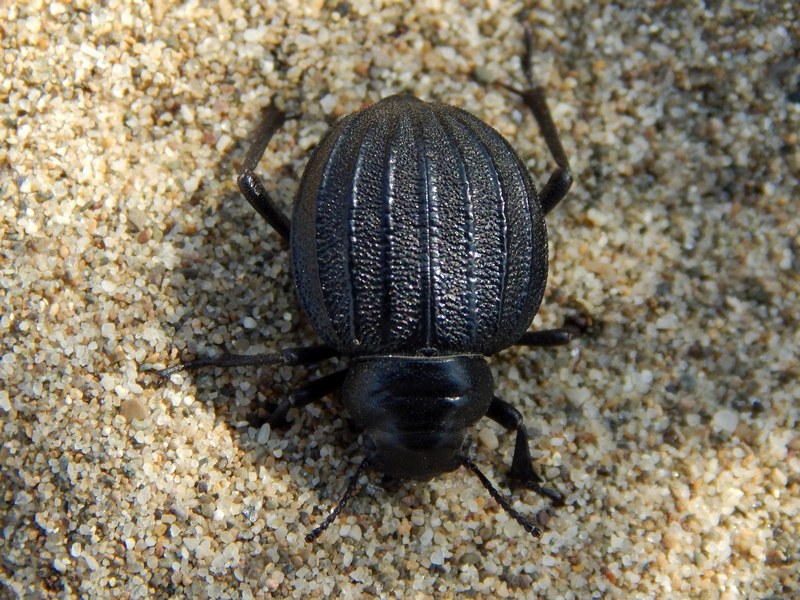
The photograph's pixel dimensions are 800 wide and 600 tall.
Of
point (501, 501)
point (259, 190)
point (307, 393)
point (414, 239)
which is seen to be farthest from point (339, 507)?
point (259, 190)

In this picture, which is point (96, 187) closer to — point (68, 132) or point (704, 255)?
point (68, 132)

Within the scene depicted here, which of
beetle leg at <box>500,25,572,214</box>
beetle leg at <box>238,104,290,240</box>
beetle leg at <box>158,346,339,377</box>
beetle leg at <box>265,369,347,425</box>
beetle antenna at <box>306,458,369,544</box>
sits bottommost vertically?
beetle antenna at <box>306,458,369,544</box>

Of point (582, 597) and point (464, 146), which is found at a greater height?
point (464, 146)

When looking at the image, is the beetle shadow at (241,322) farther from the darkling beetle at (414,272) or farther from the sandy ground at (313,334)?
the darkling beetle at (414,272)

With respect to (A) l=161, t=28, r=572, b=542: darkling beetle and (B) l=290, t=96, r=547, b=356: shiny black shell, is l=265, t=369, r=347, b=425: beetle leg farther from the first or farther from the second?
(B) l=290, t=96, r=547, b=356: shiny black shell

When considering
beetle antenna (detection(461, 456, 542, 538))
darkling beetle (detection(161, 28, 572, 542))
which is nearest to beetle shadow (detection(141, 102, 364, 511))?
darkling beetle (detection(161, 28, 572, 542))

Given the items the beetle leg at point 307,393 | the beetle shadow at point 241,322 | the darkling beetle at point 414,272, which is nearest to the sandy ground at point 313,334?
the beetle shadow at point 241,322

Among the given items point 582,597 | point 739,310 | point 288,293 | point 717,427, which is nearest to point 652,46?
point 739,310
